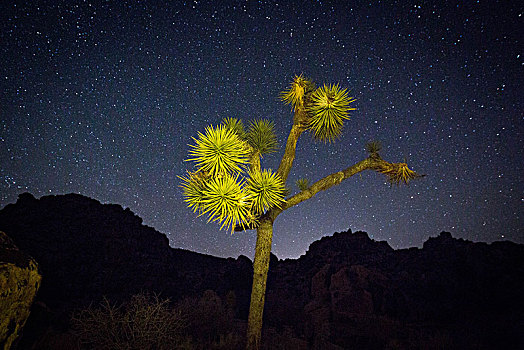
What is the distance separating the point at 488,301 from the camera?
37.5 feet

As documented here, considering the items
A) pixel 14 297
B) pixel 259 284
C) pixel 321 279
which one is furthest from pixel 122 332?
pixel 321 279

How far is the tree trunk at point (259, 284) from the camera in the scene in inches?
207

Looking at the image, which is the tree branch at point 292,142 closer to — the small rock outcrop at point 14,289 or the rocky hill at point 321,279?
the rocky hill at point 321,279

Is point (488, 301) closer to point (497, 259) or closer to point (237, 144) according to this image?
point (497, 259)

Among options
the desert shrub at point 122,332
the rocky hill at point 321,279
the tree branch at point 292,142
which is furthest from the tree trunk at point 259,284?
the rocky hill at point 321,279

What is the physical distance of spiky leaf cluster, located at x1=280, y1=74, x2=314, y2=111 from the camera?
23.1ft

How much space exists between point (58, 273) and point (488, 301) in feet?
77.1

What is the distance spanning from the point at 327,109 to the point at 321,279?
1075 cm

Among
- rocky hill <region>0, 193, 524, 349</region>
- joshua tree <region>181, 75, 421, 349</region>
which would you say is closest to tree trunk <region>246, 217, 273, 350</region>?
joshua tree <region>181, 75, 421, 349</region>

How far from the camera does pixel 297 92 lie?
7.04 metres

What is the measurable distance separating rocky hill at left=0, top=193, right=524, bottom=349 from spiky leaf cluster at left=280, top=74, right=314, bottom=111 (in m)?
6.12

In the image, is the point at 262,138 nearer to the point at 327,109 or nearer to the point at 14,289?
the point at 327,109

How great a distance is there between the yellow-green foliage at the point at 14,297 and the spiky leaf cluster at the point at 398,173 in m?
7.52

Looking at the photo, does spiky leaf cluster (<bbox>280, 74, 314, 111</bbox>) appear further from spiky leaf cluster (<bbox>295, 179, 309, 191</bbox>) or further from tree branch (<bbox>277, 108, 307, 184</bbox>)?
spiky leaf cluster (<bbox>295, 179, 309, 191</bbox>)
